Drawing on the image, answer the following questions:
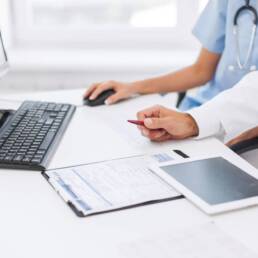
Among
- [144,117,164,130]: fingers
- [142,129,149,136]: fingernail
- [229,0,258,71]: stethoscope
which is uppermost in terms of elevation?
[229,0,258,71]: stethoscope

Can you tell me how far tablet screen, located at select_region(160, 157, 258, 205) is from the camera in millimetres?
855

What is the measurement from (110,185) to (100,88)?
59cm

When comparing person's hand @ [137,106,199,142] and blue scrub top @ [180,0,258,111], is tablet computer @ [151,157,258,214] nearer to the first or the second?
person's hand @ [137,106,199,142]

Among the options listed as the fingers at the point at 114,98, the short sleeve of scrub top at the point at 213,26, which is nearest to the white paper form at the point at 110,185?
the fingers at the point at 114,98

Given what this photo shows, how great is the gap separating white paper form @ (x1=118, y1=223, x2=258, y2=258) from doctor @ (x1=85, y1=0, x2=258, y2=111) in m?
0.73

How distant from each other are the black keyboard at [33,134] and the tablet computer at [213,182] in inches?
9.6

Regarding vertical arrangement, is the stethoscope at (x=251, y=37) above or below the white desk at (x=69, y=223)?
above

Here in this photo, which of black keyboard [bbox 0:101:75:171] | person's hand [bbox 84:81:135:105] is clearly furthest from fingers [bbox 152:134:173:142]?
person's hand [bbox 84:81:135:105]

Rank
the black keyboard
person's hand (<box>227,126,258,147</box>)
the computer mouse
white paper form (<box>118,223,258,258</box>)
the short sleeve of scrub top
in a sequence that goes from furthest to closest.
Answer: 1. the short sleeve of scrub top
2. the computer mouse
3. person's hand (<box>227,126,258,147</box>)
4. the black keyboard
5. white paper form (<box>118,223,258,258</box>)

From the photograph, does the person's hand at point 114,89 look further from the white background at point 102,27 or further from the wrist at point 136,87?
the white background at point 102,27

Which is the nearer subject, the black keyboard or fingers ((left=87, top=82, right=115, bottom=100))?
the black keyboard

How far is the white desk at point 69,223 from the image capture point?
71 centimetres

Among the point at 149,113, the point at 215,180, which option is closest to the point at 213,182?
the point at 215,180

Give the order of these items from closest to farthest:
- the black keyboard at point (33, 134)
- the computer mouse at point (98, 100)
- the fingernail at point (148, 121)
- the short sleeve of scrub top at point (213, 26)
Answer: the black keyboard at point (33, 134) < the fingernail at point (148, 121) < the computer mouse at point (98, 100) < the short sleeve of scrub top at point (213, 26)
